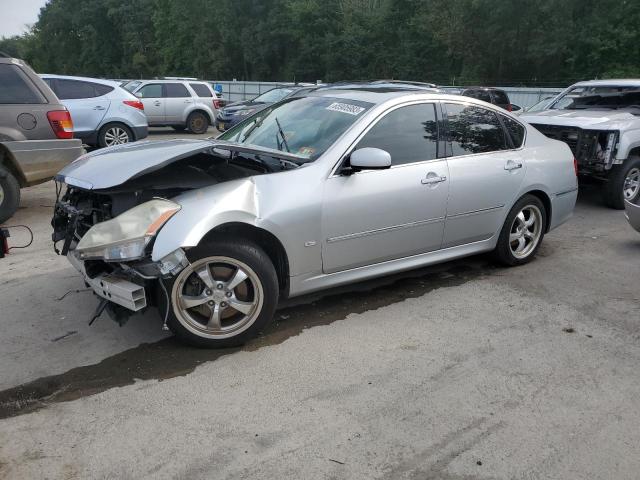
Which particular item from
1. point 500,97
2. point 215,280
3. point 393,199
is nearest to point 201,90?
point 500,97

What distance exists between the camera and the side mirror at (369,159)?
390 centimetres

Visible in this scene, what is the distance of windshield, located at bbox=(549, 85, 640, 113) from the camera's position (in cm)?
864

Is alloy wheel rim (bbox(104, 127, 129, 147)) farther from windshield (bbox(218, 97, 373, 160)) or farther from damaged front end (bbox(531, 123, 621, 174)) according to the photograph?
damaged front end (bbox(531, 123, 621, 174))

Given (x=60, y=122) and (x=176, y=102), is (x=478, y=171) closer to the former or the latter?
(x=60, y=122)

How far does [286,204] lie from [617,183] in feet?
20.8

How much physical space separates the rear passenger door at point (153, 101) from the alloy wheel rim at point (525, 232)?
567 inches

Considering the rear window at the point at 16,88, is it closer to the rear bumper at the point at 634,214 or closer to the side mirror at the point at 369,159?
the side mirror at the point at 369,159

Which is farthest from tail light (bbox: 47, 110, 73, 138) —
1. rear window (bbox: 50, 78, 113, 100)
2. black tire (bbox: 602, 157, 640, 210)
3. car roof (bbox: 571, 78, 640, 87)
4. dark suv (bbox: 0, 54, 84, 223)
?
car roof (bbox: 571, 78, 640, 87)

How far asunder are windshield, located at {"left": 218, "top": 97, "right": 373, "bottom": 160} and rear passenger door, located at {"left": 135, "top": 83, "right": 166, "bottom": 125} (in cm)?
1339

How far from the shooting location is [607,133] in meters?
7.66

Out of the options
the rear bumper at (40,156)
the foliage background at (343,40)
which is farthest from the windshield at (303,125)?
the foliage background at (343,40)

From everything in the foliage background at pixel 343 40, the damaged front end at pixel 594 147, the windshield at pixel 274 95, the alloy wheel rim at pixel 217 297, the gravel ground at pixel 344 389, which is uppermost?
the foliage background at pixel 343 40

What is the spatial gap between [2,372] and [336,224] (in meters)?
2.34

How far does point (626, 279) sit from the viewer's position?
5258 millimetres
